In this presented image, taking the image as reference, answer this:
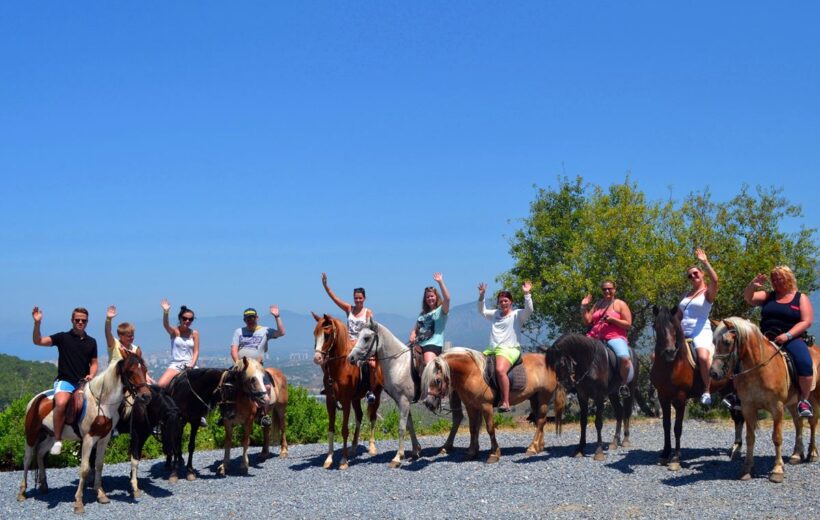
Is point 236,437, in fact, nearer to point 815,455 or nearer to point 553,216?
point 815,455

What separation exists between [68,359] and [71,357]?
0.16ft

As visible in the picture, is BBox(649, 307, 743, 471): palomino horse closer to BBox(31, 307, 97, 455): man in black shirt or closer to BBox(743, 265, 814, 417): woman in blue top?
BBox(743, 265, 814, 417): woman in blue top

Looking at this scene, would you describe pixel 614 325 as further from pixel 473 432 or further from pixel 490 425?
pixel 473 432

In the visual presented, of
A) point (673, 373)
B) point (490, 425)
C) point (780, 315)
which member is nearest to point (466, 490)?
point (490, 425)

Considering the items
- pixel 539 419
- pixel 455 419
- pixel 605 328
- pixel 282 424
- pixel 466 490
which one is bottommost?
pixel 466 490

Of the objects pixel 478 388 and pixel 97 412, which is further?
pixel 478 388

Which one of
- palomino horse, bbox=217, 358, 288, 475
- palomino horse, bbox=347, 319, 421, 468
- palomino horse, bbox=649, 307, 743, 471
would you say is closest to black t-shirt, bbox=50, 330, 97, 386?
palomino horse, bbox=217, 358, 288, 475

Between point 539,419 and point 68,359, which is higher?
point 68,359

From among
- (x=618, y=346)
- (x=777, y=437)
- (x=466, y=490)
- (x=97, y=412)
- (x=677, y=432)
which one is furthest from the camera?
(x=618, y=346)

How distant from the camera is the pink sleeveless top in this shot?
496 inches

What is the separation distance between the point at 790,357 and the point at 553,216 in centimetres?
2379

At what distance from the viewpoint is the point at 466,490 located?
10.4 meters

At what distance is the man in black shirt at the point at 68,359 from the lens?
1010 cm

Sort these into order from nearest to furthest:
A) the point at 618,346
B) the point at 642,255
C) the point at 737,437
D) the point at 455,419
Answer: the point at 737,437 → the point at 618,346 → the point at 455,419 → the point at 642,255
